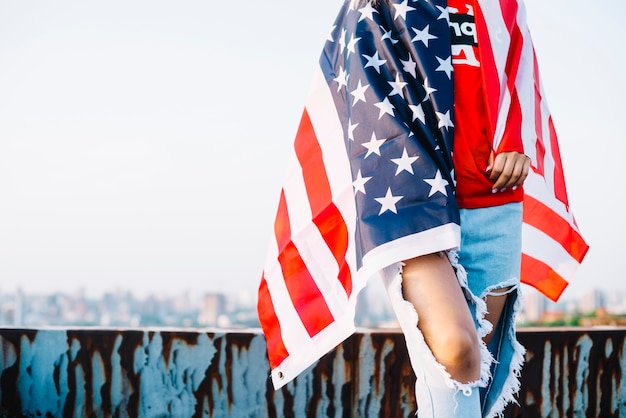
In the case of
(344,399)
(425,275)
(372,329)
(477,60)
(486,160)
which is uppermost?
(477,60)

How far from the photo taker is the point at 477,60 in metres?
1.72

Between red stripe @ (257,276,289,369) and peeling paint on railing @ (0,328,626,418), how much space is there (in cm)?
18

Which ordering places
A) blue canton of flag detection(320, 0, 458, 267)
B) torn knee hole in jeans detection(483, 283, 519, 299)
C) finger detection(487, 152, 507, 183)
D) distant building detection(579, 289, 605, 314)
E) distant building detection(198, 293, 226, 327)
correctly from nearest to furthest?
blue canton of flag detection(320, 0, 458, 267), finger detection(487, 152, 507, 183), torn knee hole in jeans detection(483, 283, 519, 299), distant building detection(579, 289, 605, 314), distant building detection(198, 293, 226, 327)

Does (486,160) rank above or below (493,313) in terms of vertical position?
above

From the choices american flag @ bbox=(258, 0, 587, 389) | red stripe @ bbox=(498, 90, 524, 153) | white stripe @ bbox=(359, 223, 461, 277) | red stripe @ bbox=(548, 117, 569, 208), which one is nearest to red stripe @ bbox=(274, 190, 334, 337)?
american flag @ bbox=(258, 0, 587, 389)

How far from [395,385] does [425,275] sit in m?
1.03

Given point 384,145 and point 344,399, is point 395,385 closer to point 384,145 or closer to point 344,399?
point 344,399

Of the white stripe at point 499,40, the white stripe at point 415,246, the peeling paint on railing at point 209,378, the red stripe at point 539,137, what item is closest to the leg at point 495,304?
the white stripe at point 415,246

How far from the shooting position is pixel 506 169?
1559 mm

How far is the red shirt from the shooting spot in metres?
1.58

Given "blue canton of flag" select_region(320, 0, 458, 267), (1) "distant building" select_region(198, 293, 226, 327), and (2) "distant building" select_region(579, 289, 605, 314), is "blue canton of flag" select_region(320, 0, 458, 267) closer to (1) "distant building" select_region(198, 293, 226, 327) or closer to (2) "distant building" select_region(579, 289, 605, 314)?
(2) "distant building" select_region(579, 289, 605, 314)

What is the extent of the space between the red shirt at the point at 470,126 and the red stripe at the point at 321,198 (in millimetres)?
512

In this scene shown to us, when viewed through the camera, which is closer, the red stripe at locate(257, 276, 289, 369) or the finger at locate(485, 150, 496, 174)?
the finger at locate(485, 150, 496, 174)

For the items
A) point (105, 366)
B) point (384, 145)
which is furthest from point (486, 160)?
point (105, 366)
